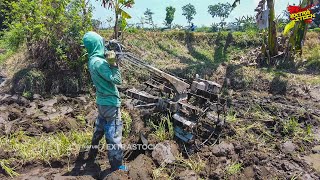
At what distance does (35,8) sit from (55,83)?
196 centimetres

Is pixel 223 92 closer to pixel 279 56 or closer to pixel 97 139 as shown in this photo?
pixel 279 56

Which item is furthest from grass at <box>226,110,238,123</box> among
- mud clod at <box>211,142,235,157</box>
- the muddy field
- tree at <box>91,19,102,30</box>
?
tree at <box>91,19,102,30</box>

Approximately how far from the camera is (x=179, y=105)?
534cm

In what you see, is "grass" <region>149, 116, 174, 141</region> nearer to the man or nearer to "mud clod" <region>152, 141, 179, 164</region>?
"mud clod" <region>152, 141, 179, 164</region>

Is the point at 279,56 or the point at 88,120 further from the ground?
the point at 279,56

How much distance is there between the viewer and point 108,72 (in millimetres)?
4316

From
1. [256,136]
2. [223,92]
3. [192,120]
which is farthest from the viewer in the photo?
[223,92]

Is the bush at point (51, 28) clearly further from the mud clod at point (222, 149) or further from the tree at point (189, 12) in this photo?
the tree at point (189, 12)

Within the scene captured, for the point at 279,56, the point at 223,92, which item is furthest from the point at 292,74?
the point at 223,92

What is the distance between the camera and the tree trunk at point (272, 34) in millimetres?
10196

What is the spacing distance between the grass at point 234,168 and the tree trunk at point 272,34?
6.69 meters

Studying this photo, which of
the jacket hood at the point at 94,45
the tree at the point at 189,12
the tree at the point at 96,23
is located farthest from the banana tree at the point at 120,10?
the tree at the point at 189,12

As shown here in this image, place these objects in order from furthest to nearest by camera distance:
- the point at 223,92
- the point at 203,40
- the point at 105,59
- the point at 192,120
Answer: the point at 203,40 < the point at 223,92 < the point at 192,120 < the point at 105,59

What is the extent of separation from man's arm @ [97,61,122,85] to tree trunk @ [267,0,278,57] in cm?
745
